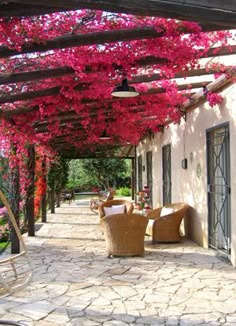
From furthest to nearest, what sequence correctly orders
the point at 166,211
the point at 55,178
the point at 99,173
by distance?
the point at 99,173, the point at 55,178, the point at 166,211

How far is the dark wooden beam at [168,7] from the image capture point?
216 centimetres

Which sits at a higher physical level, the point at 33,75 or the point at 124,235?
the point at 33,75

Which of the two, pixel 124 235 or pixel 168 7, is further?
pixel 124 235

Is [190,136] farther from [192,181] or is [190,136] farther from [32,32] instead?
[32,32]

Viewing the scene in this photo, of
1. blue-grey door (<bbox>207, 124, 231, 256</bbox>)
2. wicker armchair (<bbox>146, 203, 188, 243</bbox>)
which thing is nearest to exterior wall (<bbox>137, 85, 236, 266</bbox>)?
blue-grey door (<bbox>207, 124, 231, 256</bbox>)

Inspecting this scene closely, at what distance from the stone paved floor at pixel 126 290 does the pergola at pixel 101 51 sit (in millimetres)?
2432

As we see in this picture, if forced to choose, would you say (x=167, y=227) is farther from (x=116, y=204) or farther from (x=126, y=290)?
(x=126, y=290)

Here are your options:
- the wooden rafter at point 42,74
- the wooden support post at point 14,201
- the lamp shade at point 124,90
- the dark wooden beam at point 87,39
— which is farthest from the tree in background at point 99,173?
the dark wooden beam at point 87,39

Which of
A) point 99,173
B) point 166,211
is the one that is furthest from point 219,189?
point 99,173

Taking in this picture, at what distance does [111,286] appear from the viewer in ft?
17.9

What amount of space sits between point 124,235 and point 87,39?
4.39 metres

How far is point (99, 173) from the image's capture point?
28641 millimetres

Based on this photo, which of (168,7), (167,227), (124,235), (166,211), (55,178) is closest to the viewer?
(168,7)

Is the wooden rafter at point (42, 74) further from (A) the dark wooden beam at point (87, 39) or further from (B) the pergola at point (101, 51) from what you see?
(A) the dark wooden beam at point (87, 39)
